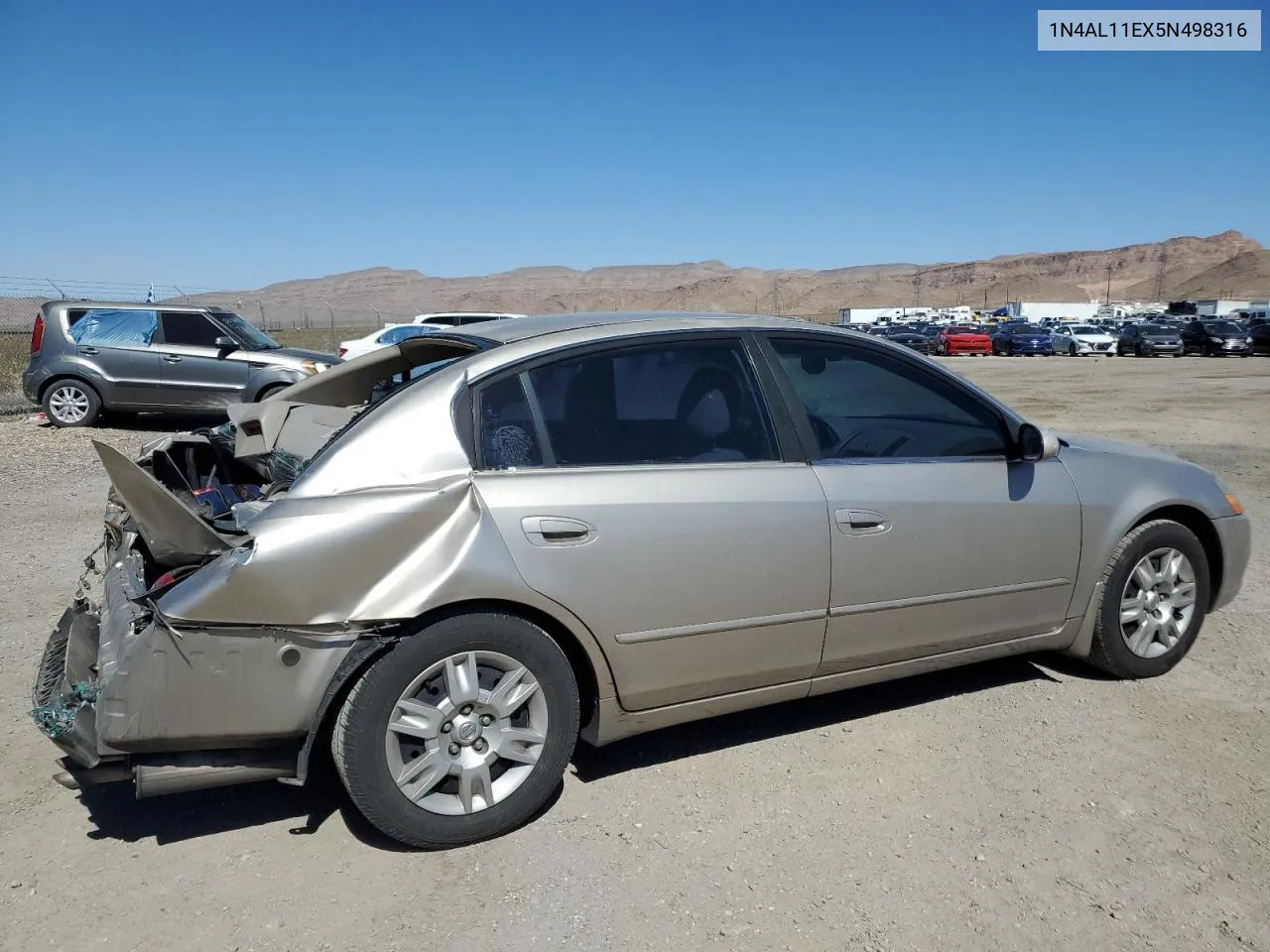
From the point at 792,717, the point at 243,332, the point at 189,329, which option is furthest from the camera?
the point at 243,332

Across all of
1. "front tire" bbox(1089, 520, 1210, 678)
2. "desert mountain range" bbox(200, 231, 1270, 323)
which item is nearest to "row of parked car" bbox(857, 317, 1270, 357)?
"front tire" bbox(1089, 520, 1210, 678)

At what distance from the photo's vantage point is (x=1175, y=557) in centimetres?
431

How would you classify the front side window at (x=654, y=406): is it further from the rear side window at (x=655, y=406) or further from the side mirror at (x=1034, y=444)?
the side mirror at (x=1034, y=444)

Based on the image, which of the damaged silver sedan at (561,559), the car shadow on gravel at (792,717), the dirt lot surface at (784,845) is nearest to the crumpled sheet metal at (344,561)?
the damaged silver sedan at (561,559)

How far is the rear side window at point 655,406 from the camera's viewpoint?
3305 mm

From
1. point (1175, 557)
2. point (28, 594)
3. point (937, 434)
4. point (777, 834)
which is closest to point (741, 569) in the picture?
point (777, 834)

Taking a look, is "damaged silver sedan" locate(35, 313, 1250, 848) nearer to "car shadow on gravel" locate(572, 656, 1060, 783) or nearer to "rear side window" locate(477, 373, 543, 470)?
"rear side window" locate(477, 373, 543, 470)

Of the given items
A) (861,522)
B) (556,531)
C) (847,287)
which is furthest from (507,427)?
(847,287)

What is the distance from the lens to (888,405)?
412 centimetres

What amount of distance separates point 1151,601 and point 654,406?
2.49m

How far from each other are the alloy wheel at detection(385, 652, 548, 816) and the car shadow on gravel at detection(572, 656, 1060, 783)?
21.3 inches

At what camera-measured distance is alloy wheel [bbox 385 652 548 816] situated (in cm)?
296

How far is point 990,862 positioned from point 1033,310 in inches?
4158

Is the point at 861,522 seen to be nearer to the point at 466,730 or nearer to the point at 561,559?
the point at 561,559
